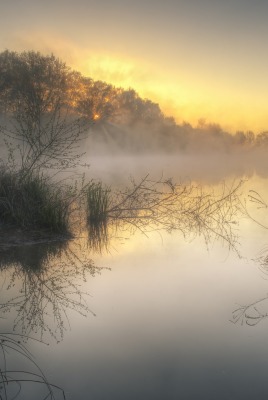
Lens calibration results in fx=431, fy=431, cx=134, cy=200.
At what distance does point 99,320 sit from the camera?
17.5 feet

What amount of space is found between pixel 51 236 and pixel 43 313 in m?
4.15

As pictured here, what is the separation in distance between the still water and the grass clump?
40.5 inches

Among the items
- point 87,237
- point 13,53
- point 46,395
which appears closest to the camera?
point 46,395

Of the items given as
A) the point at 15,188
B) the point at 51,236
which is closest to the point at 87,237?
the point at 51,236

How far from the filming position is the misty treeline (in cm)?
2847

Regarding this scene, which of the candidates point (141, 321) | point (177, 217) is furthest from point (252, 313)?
point (177, 217)

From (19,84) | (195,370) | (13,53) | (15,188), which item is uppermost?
(13,53)

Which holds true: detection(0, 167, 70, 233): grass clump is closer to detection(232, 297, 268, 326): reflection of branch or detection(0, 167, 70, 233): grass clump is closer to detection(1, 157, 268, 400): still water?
detection(1, 157, 268, 400): still water

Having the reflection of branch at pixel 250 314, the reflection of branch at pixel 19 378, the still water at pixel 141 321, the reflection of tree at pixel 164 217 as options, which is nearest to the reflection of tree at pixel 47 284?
the still water at pixel 141 321

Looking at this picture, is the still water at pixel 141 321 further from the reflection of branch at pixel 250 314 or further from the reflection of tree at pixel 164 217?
the reflection of tree at pixel 164 217

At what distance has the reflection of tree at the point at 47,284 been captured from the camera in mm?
5311

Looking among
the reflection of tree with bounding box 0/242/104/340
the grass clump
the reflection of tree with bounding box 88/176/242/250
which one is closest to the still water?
the reflection of tree with bounding box 0/242/104/340

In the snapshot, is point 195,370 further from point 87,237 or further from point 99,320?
point 87,237

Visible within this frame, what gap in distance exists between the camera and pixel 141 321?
17.4 feet
